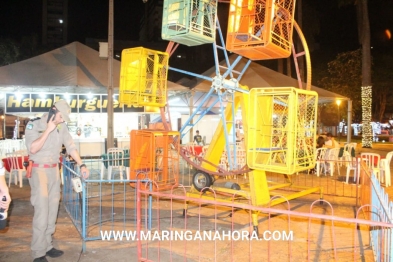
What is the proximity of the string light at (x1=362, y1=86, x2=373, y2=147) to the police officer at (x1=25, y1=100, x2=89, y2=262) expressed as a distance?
21.6 m

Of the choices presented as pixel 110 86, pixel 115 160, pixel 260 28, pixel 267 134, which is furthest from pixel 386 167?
pixel 110 86

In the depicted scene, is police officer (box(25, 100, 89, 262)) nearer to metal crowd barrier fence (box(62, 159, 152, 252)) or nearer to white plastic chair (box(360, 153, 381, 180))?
metal crowd barrier fence (box(62, 159, 152, 252))

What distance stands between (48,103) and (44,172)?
36.4 ft

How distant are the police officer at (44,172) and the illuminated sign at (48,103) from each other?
1029 cm

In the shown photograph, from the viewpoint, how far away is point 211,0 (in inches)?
247

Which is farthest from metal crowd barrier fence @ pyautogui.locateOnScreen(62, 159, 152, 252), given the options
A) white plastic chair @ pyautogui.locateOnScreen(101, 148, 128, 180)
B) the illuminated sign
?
the illuminated sign

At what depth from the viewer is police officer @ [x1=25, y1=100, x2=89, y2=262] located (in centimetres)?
449

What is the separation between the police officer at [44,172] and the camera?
4488mm

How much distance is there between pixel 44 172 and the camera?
4602 mm

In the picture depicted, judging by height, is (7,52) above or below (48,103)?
above

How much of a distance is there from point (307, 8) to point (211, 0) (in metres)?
24.3

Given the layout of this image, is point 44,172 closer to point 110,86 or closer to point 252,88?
point 252,88

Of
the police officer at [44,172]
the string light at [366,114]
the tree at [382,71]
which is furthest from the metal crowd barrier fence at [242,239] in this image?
the tree at [382,71]

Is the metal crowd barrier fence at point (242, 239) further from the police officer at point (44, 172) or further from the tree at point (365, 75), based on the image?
the tree at point (365, 75)
